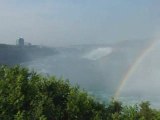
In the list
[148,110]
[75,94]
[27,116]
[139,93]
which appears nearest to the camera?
[27,116]

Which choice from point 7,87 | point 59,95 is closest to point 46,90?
point 59,95

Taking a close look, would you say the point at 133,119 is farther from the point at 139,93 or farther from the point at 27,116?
the point at 139,93

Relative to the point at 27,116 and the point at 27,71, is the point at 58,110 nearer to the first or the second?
the point at 27,116

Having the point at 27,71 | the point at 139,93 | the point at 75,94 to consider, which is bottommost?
the point at 75,94

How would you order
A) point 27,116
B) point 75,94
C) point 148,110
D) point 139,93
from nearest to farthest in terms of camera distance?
point 27,116 → point 75,94 → point 148,110 → point 139,93

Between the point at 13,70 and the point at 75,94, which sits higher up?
the point at 13,70

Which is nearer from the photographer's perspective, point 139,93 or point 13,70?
point 13,70
